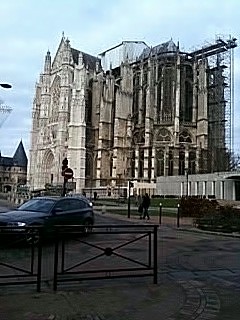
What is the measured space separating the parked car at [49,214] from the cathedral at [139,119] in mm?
46217

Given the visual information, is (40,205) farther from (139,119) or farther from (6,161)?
(6,161)

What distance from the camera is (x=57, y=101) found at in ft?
259

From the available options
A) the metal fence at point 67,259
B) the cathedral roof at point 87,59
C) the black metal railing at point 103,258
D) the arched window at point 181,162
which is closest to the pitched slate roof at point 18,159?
the cathedral roof at point 87,59

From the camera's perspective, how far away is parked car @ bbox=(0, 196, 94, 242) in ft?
41.8

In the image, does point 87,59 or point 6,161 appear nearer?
point 87,59

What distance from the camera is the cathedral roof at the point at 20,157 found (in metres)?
131

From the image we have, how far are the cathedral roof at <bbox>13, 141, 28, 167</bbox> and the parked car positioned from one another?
117193 millimetres

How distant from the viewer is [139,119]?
69438mm

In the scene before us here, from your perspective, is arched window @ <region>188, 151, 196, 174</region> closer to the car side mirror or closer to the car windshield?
the car windshield

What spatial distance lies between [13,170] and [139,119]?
69.9 m

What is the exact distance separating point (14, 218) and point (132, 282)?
6281 millimetres

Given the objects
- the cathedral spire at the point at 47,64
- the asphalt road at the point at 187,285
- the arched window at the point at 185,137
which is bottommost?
the asphalt road at the point at 187,285

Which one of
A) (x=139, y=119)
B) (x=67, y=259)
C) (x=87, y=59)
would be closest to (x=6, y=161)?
(x=87, y=59)

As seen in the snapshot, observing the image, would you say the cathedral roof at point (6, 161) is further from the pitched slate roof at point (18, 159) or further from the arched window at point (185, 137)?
the arched window at point (185, 137)
